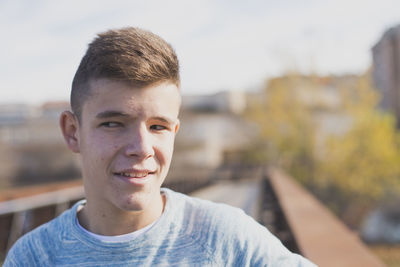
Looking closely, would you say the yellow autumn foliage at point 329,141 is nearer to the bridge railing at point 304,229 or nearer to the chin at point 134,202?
the bridge railing at point 304,229

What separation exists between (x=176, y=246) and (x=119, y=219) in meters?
0.19

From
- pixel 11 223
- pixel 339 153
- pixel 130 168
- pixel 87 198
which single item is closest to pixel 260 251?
pixel 130 168

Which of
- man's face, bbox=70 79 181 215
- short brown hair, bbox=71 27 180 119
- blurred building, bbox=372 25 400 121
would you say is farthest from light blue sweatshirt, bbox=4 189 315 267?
blurred building, bbox=372 25 400 121

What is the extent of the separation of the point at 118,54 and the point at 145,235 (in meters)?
0.54

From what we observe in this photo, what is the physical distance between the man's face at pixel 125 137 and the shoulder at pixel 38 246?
204mm

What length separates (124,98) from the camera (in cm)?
113

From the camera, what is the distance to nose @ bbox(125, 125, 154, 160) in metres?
1.14

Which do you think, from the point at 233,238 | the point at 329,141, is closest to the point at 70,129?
the point at 233,238

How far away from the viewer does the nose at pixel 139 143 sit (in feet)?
3.74

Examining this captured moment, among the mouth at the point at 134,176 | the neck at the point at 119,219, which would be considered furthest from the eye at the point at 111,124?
the neck at the point at 119,219

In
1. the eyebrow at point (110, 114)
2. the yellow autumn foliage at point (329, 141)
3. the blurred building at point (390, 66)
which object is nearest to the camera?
the eyebrow at point (110, 114)

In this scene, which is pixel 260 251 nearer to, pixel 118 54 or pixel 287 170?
pixel 118 54

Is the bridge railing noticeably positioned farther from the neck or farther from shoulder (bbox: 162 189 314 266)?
the neck

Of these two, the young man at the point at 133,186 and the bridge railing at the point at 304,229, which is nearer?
the young man at the point at 133,186
